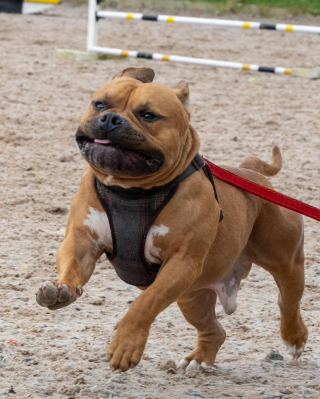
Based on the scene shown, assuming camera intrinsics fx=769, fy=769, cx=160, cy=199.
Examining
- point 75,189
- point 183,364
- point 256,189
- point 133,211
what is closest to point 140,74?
point 133,211

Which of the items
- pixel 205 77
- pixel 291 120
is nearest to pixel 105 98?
pixel 291 120

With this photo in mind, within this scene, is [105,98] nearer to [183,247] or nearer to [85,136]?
[85,136]

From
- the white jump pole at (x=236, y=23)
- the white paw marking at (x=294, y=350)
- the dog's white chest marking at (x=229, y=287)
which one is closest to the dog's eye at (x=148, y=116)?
the dog's white chest marking at (x=229, y=287)

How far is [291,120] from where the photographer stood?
8070mm

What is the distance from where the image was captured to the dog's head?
2637 mm

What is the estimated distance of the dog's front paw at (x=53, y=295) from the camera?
2512 mm

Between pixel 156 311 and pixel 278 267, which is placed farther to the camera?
pixel 278 267

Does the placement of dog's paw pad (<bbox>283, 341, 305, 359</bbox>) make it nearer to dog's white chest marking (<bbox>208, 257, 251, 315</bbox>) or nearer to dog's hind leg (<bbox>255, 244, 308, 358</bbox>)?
dog's hind leg (<bbox>255, 244, 308, 358</bbox>)

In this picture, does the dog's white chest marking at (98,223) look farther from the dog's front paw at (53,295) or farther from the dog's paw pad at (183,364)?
the dog's paw pad at (183,364)

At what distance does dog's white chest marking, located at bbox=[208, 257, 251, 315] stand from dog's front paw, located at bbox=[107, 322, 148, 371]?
84 centimetres

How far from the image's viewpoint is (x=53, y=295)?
2516 millimetres

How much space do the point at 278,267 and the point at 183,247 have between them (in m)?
0.90

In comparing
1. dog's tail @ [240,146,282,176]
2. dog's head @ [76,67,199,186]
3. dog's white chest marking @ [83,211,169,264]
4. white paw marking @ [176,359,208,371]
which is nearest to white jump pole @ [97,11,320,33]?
dog's tail @ [240,146,282,176]

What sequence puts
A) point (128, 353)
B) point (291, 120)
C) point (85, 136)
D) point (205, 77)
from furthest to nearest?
point (205, 77), point (291, 120), point (85, 136), point (128, 353)
